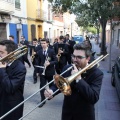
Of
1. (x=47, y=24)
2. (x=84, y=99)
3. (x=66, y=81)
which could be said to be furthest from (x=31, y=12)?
(x=66, y=81)

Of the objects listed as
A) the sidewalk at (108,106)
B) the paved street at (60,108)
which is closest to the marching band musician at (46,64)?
the paved street at (60,108)

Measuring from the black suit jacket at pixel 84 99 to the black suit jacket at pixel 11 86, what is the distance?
2.09ft

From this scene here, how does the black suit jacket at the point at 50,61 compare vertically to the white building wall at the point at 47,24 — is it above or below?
below

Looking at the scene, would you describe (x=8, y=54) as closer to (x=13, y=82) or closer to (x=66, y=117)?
(x=13, y=82)

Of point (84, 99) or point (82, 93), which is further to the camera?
point (84, 99)

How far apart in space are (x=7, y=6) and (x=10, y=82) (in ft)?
48.6

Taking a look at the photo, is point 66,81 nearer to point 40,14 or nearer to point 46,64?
point 46,64

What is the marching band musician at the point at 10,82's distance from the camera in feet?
9.25

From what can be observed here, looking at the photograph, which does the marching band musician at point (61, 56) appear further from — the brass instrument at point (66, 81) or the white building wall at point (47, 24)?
the white building wall at point (47, 24)

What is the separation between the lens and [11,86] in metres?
2.80

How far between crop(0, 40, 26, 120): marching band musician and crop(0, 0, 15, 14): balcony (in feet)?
45.0

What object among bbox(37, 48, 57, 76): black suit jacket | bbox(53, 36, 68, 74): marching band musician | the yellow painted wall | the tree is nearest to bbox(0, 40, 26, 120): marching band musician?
bbox(37, 48, 57, 76): black suit jacket

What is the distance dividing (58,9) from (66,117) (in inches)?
589

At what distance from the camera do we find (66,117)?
281cm
